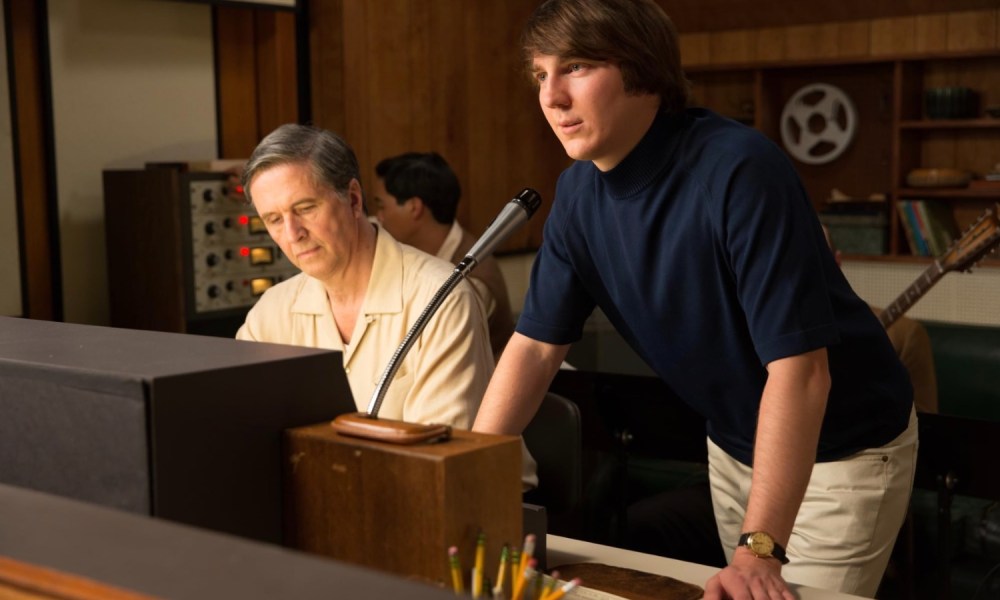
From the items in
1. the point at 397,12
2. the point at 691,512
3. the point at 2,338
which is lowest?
the point at 691,512

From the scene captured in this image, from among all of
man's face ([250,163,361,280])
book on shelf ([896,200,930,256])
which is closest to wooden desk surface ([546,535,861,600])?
man's face ([250,163,361,280])

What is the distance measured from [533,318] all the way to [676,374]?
0.70ft

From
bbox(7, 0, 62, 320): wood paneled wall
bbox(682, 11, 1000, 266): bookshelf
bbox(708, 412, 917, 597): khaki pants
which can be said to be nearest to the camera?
bbox(708, 412, 917, 597): khaki pants

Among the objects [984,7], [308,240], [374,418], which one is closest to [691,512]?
[308,240]

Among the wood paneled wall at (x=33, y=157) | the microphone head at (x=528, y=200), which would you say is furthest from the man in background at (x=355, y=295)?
the wood paneled wall at (x=33, y=157)

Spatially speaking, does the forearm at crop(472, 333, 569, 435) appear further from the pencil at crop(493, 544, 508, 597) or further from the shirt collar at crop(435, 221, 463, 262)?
the shirt collar at crop(435, 221, 463, 262)

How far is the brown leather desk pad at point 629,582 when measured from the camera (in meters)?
1.34

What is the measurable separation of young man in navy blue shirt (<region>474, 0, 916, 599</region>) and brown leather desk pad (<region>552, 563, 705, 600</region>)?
0.18 ft

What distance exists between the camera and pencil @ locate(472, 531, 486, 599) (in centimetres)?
98

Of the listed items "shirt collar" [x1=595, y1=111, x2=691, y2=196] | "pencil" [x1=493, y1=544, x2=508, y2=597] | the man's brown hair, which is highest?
the man's brown hair

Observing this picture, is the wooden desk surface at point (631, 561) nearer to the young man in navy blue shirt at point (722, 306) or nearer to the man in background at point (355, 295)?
the young man in navy blue shirt at point (722, 306)

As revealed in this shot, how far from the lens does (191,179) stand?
4090 mm

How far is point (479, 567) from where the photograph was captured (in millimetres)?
992

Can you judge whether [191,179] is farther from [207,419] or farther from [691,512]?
[207,419]
